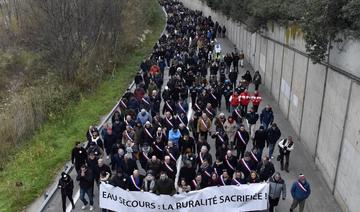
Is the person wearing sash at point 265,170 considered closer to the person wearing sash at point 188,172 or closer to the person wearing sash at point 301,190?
the person wearing sash at point 301,190

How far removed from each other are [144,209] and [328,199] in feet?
16.9

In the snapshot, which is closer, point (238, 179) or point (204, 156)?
point (238, 179)

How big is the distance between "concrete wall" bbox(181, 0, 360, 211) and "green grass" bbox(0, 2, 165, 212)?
8.31 metres

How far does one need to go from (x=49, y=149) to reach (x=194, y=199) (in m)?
7.77

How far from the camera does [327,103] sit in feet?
44.0

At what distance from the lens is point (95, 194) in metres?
12.4

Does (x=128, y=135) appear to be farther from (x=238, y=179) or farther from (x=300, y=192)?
(x=300, y=192)

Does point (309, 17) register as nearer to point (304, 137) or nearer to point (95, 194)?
point (304, 137)

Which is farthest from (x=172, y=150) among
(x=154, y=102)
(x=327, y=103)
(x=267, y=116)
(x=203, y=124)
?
(x=154, y=102)

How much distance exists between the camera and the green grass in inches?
526

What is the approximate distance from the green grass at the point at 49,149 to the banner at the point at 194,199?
3.25m

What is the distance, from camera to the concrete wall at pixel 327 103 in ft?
36.4

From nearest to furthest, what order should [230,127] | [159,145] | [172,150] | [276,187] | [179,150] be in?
[276,187] < [172,150] < [159,145] < [179,150] < [230,127]

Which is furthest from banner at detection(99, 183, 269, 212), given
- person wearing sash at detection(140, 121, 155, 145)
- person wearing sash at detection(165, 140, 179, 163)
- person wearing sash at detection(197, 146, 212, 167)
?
person wearing sash at detection(140, 121, 155, 145)
